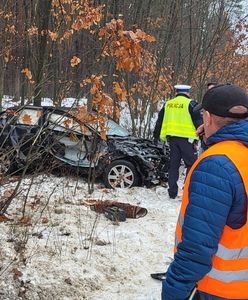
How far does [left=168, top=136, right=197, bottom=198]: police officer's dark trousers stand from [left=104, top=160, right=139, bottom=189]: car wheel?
817 millimetres

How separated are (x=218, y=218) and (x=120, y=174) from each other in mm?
6457

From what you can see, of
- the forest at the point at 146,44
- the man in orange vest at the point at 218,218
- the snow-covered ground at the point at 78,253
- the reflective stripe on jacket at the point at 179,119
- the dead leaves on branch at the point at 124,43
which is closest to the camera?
the man in orange vest at the point at 218,218

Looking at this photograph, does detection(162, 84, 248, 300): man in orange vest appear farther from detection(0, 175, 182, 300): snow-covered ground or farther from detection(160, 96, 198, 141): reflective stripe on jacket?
detection(160, 96, 198, 141): reflective stripe on jacket

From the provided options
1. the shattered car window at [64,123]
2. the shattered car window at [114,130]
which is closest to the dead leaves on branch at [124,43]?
the shattered car window at [64,123]

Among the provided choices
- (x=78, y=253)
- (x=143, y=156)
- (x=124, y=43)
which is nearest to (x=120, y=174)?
(x=143, y=156)

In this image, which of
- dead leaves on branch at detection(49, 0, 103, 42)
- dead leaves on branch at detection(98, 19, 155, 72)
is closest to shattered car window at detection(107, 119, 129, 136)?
dead leaves on branch at detection(49, 0, 103, 42)

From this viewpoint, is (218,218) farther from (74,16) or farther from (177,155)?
(74,16)

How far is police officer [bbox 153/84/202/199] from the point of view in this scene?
304 inches

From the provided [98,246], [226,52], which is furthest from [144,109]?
[98,246]

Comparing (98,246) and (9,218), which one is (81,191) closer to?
(9,218)

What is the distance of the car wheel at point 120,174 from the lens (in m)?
8.43

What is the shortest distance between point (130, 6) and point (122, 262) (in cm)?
862

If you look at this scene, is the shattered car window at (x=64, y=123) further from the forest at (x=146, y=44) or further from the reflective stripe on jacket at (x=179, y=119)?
the forest at (x=146, y=44)

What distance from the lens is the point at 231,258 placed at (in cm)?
208
